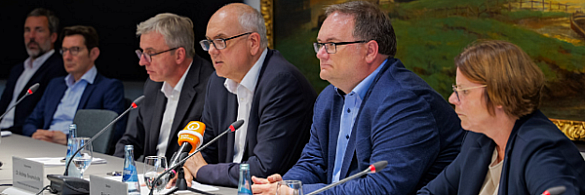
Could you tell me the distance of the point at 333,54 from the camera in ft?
7.40

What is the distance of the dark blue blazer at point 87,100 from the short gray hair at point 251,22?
1824mm

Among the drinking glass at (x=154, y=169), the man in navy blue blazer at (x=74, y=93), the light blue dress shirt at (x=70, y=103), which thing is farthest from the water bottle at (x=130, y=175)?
the light blue dress shirt at (x=70, y=103)

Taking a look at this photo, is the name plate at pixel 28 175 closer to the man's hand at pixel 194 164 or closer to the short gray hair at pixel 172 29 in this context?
the man's hand at pixel 194 164

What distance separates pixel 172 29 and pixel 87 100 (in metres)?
1.44

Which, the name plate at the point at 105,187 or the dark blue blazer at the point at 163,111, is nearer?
the name plate at the point at 105,187

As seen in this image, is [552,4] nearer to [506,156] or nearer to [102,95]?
[506,156]

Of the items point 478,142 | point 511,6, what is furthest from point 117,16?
point 478,142

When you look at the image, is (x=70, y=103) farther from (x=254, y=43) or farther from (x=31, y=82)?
(x=254, y=43)

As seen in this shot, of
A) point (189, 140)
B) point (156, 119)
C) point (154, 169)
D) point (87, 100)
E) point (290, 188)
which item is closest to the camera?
point (290, 188)

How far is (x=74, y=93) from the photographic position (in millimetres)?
4703

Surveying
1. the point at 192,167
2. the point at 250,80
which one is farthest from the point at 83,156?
the point at 250,80

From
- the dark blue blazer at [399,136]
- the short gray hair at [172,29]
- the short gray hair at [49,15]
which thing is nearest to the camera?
the dark blue blazer at [399,136]

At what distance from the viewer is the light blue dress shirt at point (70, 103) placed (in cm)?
462

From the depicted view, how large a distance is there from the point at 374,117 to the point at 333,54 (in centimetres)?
32
